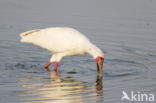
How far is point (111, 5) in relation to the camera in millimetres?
17109

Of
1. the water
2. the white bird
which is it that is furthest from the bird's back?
the water

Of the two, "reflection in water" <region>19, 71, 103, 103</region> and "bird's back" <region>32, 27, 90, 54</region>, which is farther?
"bird's back" <region>32, 27, 90, 54</region>

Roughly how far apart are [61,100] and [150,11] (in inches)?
375

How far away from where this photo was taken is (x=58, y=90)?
8711mm

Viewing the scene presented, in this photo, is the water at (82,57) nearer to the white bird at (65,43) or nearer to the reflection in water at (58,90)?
the reflection in water at (58,90)

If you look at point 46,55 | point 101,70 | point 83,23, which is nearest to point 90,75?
point 101,70

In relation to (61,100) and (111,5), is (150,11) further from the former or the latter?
(61,100)

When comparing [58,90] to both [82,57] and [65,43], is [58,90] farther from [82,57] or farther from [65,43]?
[82,57]

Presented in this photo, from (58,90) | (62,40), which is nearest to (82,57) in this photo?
(62,40)

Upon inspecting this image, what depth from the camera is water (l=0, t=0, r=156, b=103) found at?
8594 millimetres

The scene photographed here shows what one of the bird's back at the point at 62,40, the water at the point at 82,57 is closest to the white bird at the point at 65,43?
the bird's back at the point at 62,40

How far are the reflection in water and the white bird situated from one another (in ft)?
2.45

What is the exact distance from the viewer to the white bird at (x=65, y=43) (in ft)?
33.7

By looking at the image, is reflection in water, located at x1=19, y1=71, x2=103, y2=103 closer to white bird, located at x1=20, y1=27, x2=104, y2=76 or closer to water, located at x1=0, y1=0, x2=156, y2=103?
water, located at x1=0, y1=0, x2=156, y2=103
